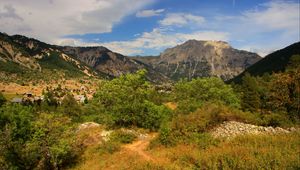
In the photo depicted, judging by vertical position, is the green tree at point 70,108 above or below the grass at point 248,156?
below

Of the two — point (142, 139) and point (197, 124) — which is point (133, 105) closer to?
point (142, 139)

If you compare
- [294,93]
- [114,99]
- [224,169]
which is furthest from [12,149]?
[294,93]

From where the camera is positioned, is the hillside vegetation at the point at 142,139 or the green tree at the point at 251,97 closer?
the hillside vegetation at the point at 142,139

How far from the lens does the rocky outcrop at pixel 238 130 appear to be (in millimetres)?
22505

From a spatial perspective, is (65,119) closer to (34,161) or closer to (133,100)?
(34,161)

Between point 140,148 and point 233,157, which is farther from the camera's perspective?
point 140,148

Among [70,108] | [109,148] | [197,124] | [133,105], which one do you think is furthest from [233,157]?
[70,108]

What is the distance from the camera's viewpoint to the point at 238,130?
2380 cm

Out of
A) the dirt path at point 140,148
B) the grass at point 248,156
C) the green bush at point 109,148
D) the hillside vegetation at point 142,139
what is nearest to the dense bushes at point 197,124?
the hillside vegetation at point 142,139

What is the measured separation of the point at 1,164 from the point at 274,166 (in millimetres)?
21791

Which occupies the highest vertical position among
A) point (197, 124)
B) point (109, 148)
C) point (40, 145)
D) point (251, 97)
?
point (197, 124)

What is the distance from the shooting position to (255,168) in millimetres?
12977

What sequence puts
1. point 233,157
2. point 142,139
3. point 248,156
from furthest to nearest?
point 142,139 < point 233,157 < point 248,156

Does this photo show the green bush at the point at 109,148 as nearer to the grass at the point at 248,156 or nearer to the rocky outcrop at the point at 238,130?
the grass at the point at 248,156
